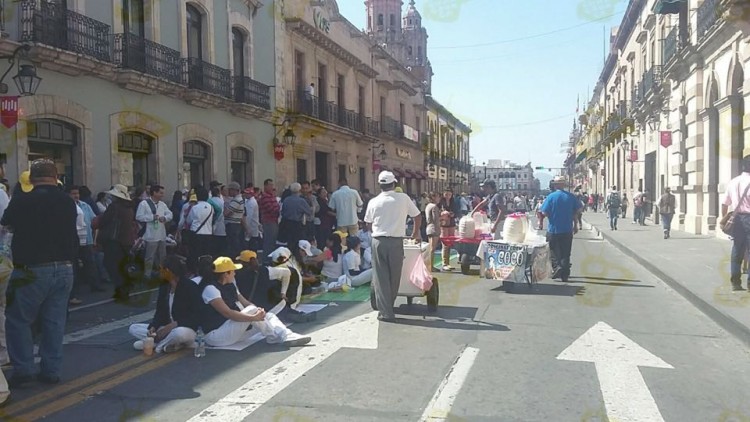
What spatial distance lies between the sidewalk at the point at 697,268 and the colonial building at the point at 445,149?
31026 mm

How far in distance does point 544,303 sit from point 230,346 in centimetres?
444

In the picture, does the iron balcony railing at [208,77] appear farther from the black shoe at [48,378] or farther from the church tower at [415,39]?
the church tower at [415,39]

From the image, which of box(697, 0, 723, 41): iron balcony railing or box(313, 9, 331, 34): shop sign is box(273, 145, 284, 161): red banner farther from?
box(697, 0, 723, 41): iron balcony railing

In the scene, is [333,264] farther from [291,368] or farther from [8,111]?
[8,111]

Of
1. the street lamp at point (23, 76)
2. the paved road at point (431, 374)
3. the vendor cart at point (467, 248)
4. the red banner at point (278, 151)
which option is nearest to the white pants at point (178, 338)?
the paved road at point (431, 374)

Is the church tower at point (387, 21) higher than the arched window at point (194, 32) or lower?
higher

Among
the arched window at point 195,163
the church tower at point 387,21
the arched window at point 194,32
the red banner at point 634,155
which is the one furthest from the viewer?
the church tower at point 387,21

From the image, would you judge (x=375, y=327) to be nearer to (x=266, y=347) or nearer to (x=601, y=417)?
(x=266, y=347)

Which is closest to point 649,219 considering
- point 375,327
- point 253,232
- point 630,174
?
point 630,174

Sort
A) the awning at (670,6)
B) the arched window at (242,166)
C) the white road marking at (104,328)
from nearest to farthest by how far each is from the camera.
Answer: the white road marking at (104,328) → the arched window at (242,166) → the awning at (670,6)

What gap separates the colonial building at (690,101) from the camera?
55.2ft

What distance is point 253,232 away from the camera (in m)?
12.9

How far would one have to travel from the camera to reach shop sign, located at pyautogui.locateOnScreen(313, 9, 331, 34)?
26.3 meters

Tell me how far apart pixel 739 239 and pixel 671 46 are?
15940mm
